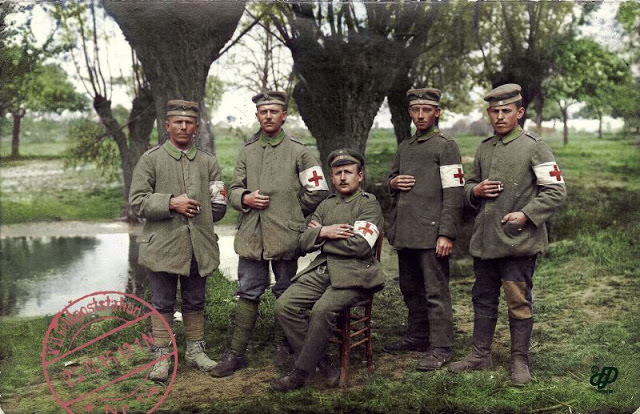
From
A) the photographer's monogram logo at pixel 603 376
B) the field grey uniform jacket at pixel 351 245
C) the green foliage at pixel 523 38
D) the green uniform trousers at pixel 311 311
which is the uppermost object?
the green foliage at pixel 523 38

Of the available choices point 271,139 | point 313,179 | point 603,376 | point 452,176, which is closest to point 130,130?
point 271,139

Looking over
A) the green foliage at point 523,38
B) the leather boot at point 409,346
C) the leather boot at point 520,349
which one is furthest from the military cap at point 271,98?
the leather boot at point 520,349

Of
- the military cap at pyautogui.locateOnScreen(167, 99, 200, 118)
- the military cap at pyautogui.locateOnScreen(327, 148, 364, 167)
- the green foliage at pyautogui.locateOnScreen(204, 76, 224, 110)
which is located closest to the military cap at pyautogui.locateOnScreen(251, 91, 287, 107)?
the military cap at pyautogui.locateOnScreen(167, 99, 200, 118)

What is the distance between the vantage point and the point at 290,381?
13.7 ft

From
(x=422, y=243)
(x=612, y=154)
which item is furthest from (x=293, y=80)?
(x=612, y=154)

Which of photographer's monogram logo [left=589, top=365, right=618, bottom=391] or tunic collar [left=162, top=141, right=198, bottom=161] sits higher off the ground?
tunic collar [left=162, top=141, right=198, bottom=161]

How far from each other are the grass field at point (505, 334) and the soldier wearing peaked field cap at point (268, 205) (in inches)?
9.8

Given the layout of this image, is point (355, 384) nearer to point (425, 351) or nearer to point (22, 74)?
point (425, 351)

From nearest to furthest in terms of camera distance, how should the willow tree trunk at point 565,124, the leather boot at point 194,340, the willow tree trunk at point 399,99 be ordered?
the leather boot at point 194,340 → the willow tree trunk at point 399,99 → the willow tree trunk at point 565,124

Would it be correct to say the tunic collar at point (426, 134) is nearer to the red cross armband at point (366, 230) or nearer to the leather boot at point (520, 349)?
the red cross armband at point (366, 230)

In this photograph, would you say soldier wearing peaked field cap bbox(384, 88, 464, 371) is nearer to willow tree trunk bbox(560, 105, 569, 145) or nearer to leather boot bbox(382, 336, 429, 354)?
leather boot bbox(382, 336, 429, 354)

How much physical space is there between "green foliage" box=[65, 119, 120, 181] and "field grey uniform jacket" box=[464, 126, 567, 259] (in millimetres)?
3201

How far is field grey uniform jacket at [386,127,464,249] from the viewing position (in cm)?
445

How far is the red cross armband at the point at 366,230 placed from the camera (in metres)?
4.20
